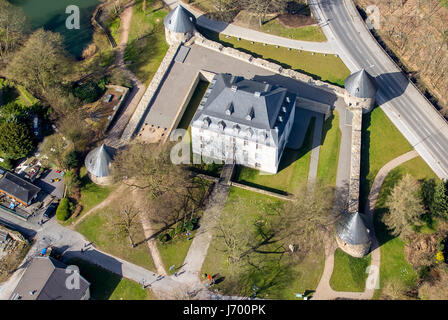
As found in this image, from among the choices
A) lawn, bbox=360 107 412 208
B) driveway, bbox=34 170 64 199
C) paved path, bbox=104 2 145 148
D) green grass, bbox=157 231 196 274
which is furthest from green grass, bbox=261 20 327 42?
driveway, bbox=34 170 64 199

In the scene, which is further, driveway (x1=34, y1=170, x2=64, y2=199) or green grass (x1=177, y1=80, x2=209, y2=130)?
green grass (x1=177, y1=80, x2=209, y2=130)

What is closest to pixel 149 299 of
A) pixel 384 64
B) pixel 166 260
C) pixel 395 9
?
pixel 166 260

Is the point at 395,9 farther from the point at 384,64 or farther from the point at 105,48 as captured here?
the point at 105,48

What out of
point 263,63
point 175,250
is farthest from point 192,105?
point 175,250

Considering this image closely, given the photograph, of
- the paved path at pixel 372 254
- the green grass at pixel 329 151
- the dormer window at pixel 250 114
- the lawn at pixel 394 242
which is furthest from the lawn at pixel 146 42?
the lawn at pixel 394 242

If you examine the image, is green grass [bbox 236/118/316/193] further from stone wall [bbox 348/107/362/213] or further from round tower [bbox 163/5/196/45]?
round tower [bbox 163/5/196/45]
